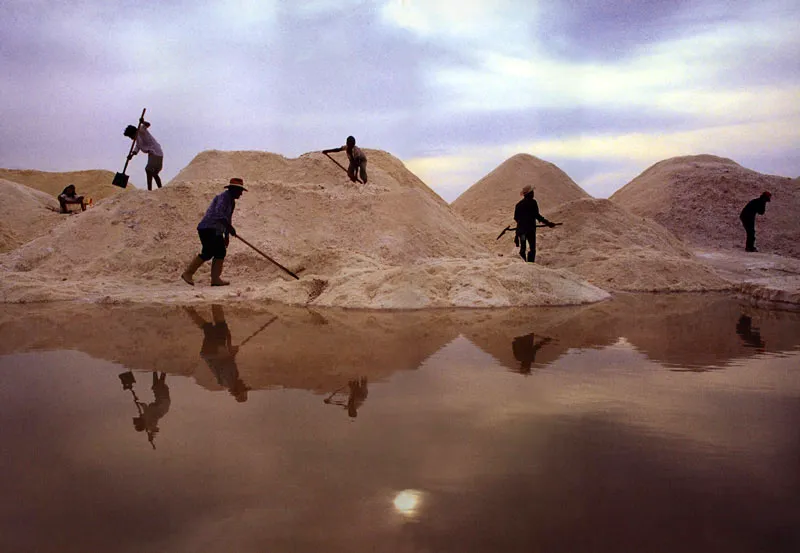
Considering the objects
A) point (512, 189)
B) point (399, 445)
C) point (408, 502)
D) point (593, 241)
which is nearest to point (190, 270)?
point (399, 445)

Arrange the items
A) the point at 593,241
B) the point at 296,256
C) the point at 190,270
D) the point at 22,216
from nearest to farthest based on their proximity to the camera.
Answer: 1. the point at 190,270
2. the point at 296,256
3. the point at 593,241
4. the point at 22,216

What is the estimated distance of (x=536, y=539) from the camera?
1.36 m

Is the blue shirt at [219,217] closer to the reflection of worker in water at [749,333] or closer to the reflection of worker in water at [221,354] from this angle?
the reflection of worker in water at [221,354]

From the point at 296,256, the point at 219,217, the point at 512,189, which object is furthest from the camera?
the point at 512,189

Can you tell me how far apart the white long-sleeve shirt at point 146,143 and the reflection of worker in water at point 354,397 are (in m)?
8.21

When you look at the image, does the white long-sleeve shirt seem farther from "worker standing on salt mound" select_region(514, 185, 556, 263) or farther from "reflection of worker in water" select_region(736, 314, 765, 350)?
"reflection of worker in water" select_region(736, 314, 765, 350)

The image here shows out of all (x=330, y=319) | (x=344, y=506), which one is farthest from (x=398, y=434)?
(x=330, y=319)

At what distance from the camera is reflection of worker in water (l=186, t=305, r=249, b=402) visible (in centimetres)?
270

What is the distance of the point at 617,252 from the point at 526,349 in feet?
23.9

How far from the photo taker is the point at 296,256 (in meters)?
8.30

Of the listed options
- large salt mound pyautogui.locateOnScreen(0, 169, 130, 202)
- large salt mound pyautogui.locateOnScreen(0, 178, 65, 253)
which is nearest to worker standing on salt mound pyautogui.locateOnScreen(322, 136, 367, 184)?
large salt mound pyautogui.locateOnScreen(0, 178, 65, 253)

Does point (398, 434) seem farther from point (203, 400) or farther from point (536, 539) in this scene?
point (203, 400)

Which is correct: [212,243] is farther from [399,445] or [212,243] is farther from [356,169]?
[399,445]

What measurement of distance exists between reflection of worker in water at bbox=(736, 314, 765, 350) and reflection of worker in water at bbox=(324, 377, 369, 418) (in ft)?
9.55
